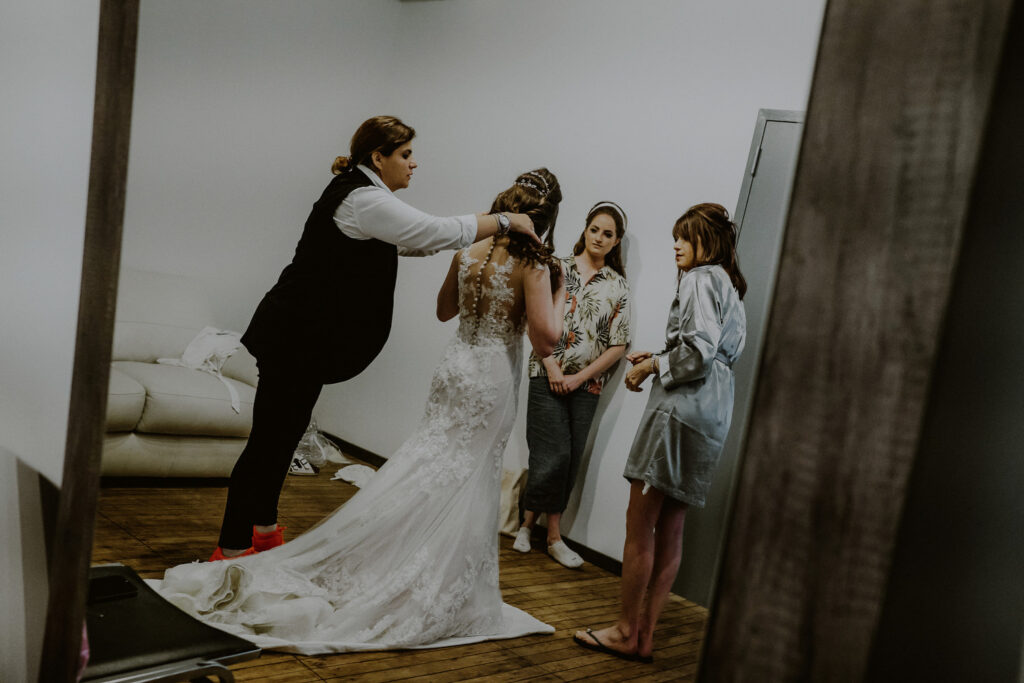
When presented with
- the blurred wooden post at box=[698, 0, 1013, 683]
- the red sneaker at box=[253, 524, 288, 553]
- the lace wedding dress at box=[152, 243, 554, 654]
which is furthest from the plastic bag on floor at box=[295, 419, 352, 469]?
the blurred wooden post at box=[698, 0, 1013, 683]

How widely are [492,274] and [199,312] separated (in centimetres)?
259

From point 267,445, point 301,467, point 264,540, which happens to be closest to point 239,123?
point 301,467

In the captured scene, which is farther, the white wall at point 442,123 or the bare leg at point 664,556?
the white wall at point 442,123

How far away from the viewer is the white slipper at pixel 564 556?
11.7 feet

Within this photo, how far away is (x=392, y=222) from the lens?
2.38 meters

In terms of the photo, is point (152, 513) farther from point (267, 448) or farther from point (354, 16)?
point (354, 16)

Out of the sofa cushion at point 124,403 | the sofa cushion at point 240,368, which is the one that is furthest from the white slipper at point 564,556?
the sofa cushion at point 124,403

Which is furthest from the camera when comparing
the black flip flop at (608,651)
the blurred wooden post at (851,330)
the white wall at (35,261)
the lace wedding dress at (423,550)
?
the black flip flop at (608,651)

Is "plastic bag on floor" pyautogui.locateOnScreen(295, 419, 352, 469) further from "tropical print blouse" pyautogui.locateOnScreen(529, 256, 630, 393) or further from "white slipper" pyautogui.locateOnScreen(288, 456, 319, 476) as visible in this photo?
"tropical print blouse" pyautogui.locateOnScreen(529, 256, 630, 393)

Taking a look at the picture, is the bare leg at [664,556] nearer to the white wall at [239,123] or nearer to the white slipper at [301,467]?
the white slipper at [301,467]

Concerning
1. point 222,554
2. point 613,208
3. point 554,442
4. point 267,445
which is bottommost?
point 222,554

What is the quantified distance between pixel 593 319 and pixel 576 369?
0.24 metres

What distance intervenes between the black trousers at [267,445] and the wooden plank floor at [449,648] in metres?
0.32

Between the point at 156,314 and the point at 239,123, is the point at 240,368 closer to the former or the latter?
the point at 156,314
